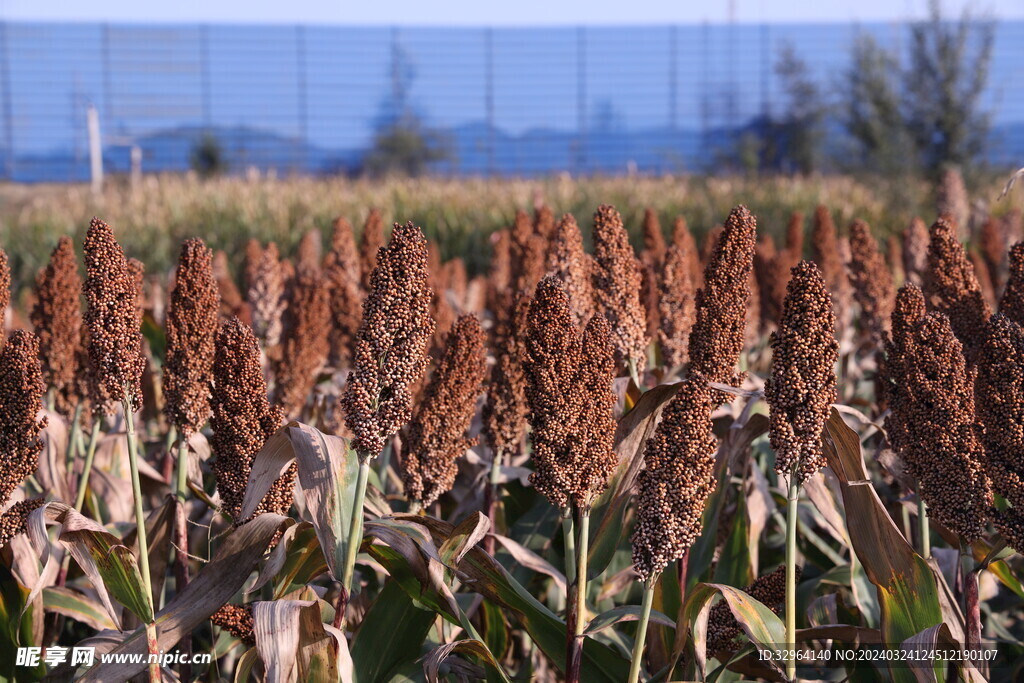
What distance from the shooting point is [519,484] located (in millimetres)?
2676

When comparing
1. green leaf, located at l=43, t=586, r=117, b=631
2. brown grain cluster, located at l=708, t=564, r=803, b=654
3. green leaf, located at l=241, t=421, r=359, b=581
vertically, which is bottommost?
green leaf, located at l=43, t=586, r=117, b=631

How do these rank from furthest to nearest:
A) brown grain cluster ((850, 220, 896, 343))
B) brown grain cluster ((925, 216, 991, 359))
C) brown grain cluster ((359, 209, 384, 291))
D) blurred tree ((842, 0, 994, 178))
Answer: blurred tree ((842, 0, 994, 178)), brown grain cluster ((359, 209, 384, 291)), brown grain cluster ((850, 220, 896, 343)), brown grain cluster ((925, 216, 991, 359))

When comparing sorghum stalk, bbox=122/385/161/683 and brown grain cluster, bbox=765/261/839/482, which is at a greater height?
brown grain cluster, bbox=765/261/839/482

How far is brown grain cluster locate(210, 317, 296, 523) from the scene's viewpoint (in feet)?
6.07

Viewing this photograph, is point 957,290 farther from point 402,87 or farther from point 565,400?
point 402,87

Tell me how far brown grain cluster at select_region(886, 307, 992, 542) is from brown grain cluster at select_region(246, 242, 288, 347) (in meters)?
2.84

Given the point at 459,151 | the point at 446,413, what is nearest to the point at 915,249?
the point at 446,413

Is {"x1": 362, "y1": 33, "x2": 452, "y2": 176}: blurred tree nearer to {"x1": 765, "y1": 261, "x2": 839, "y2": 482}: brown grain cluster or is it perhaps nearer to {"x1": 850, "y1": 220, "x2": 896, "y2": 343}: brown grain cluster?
{"x1": 850, "y1": 220, "x2": 896, "y2": 343}: brown grain cluster

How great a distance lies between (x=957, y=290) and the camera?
2520 mm

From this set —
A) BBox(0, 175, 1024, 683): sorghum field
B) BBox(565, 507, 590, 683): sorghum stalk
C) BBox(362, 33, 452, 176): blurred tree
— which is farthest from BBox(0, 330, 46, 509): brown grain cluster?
BBox(362, 33, 452, 176): blurred tree

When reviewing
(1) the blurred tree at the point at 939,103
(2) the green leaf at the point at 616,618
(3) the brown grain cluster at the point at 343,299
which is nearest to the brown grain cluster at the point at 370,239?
(3) the brown grain cluster at the point at 343,299

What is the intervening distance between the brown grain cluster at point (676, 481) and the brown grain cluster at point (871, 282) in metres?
2.25

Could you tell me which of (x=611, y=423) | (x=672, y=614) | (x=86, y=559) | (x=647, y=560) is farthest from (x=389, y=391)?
(x=672, y=614)

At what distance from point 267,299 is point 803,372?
2.99 meters
